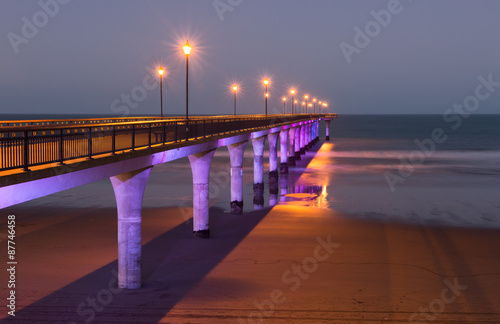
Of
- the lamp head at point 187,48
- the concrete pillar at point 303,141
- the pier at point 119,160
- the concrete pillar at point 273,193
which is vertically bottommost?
the concrete pillar at point 273,193

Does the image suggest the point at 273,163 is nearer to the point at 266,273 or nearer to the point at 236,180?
the point at 236,180

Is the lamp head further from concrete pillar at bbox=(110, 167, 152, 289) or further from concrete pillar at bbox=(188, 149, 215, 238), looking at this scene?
concrete pillar at bbox=(110, 167, 152, 289)

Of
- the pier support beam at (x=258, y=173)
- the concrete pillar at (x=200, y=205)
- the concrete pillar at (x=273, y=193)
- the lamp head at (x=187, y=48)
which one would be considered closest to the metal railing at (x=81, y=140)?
the concrete pillar at (x=200, y=205)

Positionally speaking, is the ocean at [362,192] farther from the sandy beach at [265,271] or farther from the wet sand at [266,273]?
the wet sand at [266,273]

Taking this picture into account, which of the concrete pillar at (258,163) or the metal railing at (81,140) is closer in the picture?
the metal railing at (81,140)

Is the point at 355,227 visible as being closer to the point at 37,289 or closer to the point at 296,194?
the point at 296,194

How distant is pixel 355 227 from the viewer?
30.1m

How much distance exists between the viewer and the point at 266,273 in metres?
21.0

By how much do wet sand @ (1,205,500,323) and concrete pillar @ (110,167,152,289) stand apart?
1.62 feet

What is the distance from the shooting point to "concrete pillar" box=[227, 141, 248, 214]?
35.3 meters

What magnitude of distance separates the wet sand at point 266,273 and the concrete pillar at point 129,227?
1.62 ft

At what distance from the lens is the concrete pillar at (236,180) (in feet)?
116

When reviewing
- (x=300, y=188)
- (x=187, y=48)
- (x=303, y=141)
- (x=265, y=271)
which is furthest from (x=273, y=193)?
(x=303, y=141)

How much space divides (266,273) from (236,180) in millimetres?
15038
